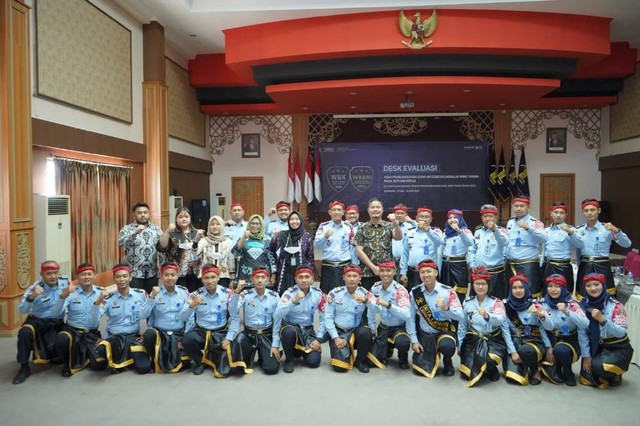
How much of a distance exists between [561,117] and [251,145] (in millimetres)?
6487

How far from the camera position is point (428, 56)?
6914 millimetres

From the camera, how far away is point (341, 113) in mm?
9969

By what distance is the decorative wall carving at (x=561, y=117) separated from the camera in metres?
9.86

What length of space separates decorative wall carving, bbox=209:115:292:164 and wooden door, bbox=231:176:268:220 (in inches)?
28.5

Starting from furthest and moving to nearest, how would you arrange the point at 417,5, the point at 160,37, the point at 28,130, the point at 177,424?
1. the point at 160,37
2. the point at 417,5
3. the point at 28,130
4. the point at 177,424

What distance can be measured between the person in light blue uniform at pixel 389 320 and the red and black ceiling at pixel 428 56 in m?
3.91

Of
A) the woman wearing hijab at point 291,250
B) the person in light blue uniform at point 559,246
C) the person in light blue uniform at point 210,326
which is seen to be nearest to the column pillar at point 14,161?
the person in light blue uniform at point 210,326

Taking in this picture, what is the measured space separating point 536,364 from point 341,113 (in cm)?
723

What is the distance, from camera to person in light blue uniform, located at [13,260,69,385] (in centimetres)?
380

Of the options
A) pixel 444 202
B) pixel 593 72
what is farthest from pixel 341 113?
pixel 593 72

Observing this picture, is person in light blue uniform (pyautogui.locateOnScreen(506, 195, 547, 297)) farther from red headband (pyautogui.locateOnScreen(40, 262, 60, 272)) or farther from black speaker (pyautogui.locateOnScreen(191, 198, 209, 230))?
black speaker (pyautogui.locateOnScreen(191, 198, 209, 230))

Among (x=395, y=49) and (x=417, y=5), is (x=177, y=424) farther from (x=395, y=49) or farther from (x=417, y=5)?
(x=417, y=5)

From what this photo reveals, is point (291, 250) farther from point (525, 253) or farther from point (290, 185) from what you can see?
point (290, 185)

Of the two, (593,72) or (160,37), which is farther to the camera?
(593,72)
